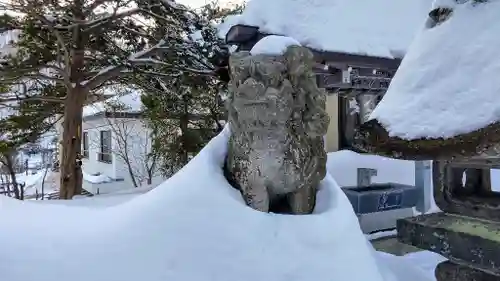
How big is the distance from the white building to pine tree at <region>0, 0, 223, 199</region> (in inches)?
95.0

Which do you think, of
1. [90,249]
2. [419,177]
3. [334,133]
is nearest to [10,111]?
[90,249]

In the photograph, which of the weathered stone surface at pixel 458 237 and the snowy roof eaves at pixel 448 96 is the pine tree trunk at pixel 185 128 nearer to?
the weathered stone surface at pixel 458 237

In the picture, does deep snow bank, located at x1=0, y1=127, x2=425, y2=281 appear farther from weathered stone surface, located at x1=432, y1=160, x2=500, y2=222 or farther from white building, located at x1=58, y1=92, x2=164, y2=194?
white building, located at x1=58, y1=92, x2=164, y2=194

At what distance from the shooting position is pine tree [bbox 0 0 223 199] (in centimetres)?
622

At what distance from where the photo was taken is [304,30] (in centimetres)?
571

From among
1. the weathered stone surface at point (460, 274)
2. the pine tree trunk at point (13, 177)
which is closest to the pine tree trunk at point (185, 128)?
the pine tree trunk at point (13, 177)

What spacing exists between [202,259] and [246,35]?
149 inches

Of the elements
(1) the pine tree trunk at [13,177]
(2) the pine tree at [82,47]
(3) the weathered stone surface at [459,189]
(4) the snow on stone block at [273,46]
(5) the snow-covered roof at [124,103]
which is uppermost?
(2) the pine tree at [82,47]

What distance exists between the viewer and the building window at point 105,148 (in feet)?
41.1

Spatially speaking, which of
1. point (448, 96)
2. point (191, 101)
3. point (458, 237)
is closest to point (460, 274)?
point (458, 237)

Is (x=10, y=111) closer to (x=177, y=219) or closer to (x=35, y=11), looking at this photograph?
(x=35, y=11)

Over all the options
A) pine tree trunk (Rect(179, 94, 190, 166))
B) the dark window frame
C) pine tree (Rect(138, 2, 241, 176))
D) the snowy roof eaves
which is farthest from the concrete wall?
the snowy roof eaves

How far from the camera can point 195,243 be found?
2174mm

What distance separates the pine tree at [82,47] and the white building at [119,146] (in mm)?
2414
